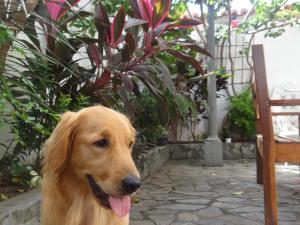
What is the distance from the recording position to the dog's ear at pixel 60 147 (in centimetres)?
189

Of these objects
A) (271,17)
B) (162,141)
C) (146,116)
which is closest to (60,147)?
(146,116)

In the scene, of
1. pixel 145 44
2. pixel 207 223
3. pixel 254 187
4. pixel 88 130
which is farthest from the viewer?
pixel 254 187

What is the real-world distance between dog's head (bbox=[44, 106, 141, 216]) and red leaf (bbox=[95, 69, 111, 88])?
46.7 inches

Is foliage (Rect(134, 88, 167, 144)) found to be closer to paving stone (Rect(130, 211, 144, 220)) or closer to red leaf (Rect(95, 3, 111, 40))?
paving stone (Rect(130, 211, 144, 220))

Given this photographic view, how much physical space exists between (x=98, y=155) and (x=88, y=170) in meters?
0.09

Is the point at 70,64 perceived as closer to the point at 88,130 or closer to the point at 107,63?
the point at 107,63

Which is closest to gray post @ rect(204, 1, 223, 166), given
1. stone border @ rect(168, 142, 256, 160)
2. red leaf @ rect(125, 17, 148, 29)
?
stone border @ rect(168, 142, 256, 160)

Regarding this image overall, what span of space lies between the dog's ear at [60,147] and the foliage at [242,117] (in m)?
6.03

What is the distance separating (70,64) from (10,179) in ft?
3.00

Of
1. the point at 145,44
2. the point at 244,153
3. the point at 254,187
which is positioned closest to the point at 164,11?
the point at 145,44

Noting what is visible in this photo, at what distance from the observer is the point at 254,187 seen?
4516 mm

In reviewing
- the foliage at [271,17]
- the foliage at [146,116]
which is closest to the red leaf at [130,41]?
the foliage at [146,116]

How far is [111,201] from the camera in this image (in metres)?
1.80

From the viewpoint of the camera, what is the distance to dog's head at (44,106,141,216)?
1.74 m
